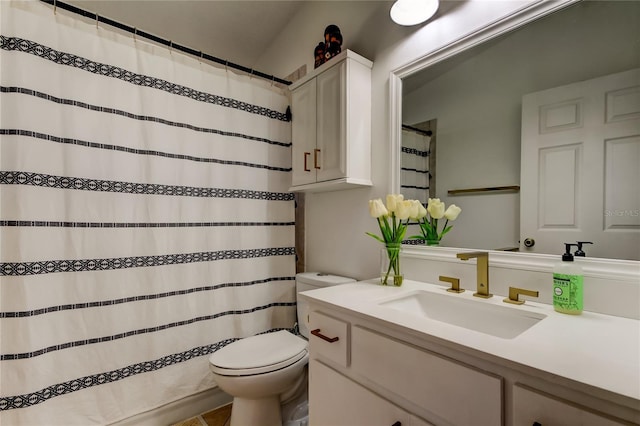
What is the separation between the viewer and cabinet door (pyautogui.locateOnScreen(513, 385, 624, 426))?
508 millimetres

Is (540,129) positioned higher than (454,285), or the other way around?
(540,129)

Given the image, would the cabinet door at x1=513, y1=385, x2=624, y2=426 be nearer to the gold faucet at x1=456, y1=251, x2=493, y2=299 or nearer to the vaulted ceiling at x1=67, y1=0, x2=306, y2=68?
the gold faucet at x1=456, y1=251, x2=493, y2=299

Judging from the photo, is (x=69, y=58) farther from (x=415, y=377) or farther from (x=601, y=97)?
(x=601, y=97)

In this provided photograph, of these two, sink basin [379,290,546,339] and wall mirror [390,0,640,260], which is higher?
wall mirror [390,0,640,260]

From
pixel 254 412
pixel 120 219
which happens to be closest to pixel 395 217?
pixel 254 412

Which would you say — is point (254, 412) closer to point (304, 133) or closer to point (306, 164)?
point (306, 164)

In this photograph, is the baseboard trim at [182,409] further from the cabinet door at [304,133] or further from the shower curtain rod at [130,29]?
the shower curtain rod at [130,29]

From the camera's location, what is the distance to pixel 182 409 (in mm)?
1630

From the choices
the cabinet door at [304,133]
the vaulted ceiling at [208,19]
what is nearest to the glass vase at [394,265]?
the cabinet door at [304,133]

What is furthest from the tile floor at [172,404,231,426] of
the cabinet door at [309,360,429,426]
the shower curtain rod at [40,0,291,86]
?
the shower curtain rod at [40,0,291,86]

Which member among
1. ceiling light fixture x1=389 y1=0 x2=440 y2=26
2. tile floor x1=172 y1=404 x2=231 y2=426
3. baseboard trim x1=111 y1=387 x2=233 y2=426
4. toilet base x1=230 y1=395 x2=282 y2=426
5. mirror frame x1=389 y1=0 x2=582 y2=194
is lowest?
tile floor x1=172 y1=404 x2=231 y2=426

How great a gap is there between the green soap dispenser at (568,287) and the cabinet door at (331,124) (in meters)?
0.94

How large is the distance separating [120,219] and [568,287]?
1856mm

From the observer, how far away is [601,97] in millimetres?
889
